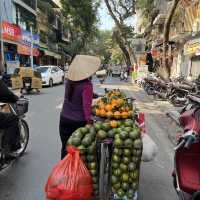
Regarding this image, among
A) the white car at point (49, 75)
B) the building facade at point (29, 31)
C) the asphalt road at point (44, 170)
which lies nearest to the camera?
the asphalt road at point (44, 170)

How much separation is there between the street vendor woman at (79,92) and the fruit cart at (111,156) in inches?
16.6

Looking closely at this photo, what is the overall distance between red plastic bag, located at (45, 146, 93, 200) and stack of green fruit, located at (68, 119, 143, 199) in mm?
176

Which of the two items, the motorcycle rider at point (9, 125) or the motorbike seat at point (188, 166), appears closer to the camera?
the motorbike seat at point (188, 166)

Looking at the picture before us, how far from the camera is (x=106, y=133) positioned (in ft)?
13.5

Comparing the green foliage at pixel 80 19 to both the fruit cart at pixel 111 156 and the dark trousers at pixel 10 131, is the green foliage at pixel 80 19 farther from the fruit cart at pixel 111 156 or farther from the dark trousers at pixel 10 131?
the fruit cart at pixel 111 156

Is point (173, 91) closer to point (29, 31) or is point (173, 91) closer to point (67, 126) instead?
point (67, 126)

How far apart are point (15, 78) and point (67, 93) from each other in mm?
14915

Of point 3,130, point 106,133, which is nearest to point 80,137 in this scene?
point 106,133

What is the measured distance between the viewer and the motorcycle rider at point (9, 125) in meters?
5.12

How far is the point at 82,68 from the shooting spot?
4.49 meters

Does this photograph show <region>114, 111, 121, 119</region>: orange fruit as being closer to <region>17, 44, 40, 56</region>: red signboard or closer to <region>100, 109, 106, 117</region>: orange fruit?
<region>100, 109, 106, 117</region>: orange fruit

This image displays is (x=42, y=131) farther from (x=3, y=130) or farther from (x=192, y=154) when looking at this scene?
(x=192, y=154)

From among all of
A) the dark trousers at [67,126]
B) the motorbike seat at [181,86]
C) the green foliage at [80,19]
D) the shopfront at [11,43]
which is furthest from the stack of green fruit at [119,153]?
the green foliage at [80,19]

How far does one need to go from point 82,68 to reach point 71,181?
140 cm
